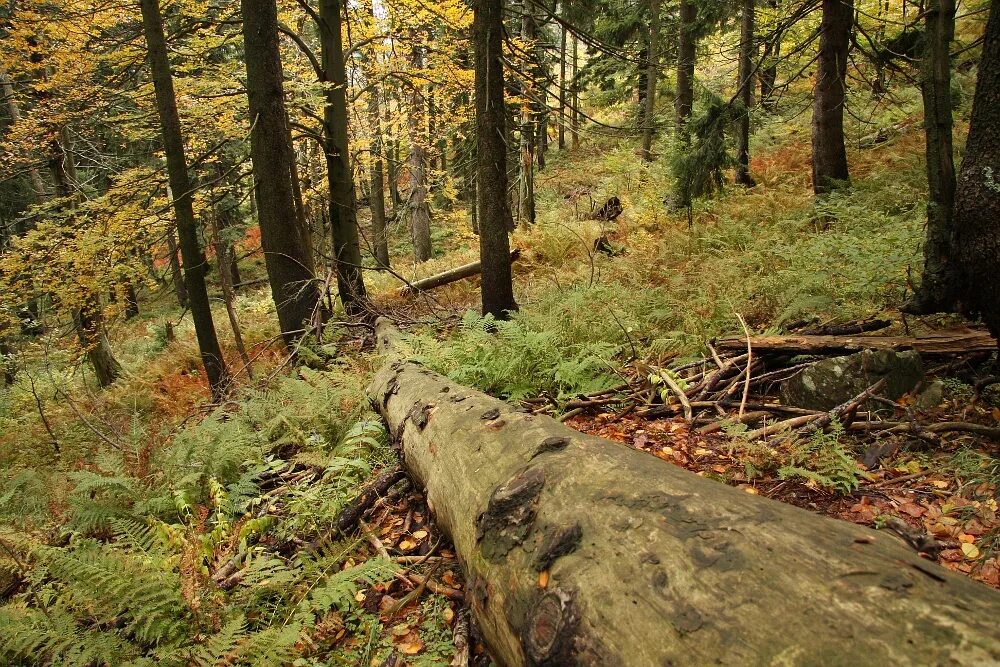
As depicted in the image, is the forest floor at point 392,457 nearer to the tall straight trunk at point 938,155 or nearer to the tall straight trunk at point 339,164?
the tall straight trunk at point 938,155

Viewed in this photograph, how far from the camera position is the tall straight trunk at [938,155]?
3.78 meters

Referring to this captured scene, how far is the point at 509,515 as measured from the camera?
6.69ft

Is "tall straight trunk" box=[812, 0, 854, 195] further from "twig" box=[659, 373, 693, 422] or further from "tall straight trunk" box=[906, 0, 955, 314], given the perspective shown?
"twig" box=[659, 373, 693, 422]

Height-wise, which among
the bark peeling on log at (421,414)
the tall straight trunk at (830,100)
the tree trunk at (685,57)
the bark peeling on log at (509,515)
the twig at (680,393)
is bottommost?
the twig at (680,393)

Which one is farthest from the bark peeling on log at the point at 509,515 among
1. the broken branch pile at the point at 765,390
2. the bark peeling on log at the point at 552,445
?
the broken branch pile at the point at 765,390

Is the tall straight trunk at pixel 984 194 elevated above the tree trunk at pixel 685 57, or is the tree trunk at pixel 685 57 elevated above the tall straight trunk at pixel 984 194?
the tree trunk at pixel 685 57

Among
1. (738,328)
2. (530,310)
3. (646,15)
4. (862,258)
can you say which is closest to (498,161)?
(530,310)

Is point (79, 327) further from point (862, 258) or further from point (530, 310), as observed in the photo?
point (862, 258)

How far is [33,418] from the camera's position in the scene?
8.47m

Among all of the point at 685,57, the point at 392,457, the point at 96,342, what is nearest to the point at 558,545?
the point at 392,457

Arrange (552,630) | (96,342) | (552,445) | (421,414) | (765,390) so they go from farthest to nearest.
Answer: (96,342), (765,390), (421,414), (552,445), (552,630)

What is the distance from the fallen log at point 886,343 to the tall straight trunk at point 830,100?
20.5 feet

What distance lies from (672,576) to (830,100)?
415 inches

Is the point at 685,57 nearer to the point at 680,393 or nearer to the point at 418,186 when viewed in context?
the point at 418,186
